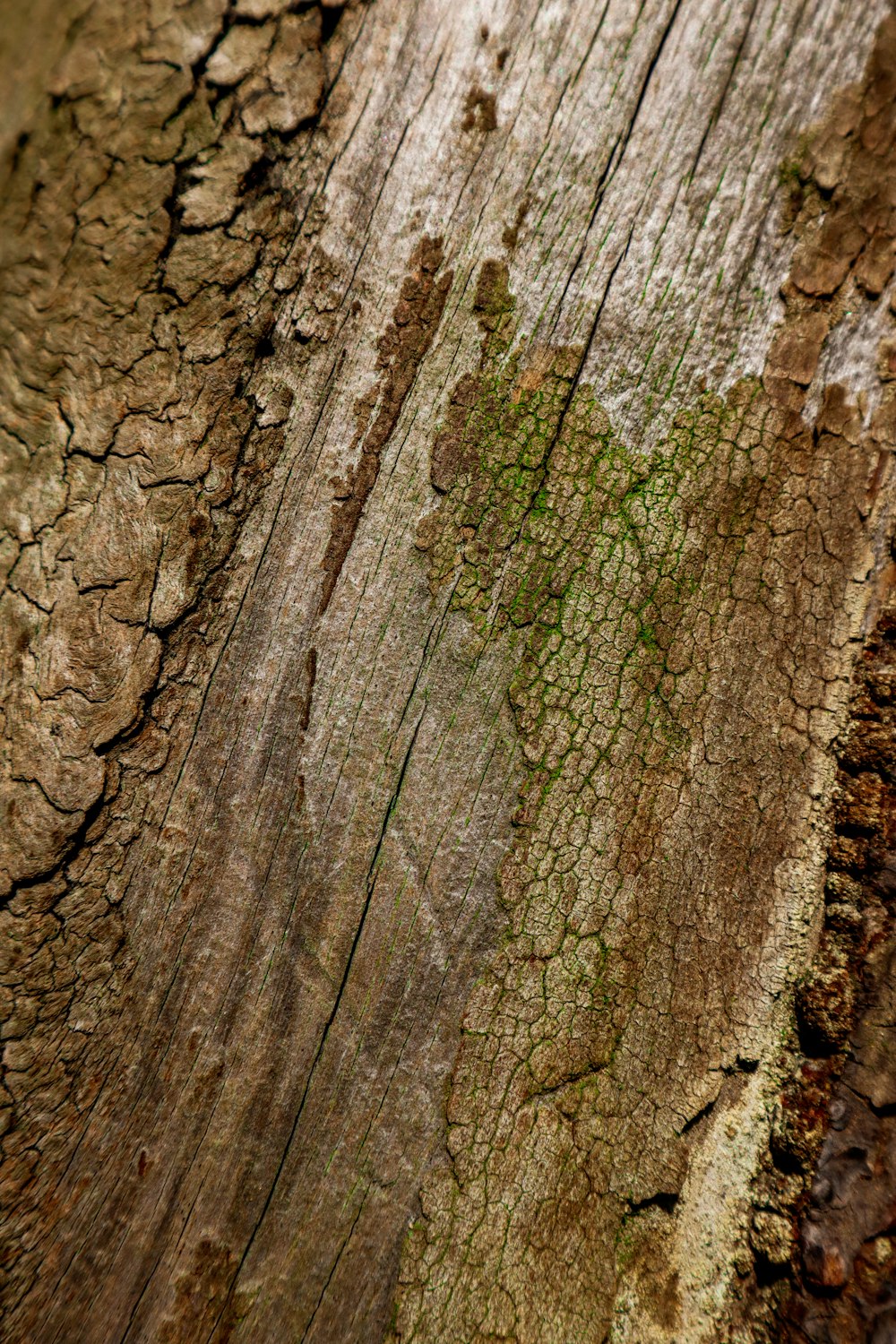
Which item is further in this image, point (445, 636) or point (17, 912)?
point (445, 636)

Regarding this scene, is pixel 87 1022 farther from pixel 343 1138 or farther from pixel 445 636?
pixel 445 636

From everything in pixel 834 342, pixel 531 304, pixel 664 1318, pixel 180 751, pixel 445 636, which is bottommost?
pixel 664 1318

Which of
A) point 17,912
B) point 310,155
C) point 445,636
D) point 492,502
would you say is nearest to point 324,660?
point 445,636

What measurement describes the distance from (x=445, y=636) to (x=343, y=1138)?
0.98m

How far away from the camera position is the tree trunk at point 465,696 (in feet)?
4.05

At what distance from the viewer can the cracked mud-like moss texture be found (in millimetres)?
1302

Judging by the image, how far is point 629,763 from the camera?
52.8 inches

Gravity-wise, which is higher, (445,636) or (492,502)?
(492,502)

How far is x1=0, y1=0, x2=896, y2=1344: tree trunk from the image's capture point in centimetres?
123

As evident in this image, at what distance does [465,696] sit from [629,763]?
0.34 m

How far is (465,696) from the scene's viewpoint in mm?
1340

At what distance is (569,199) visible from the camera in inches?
50.4

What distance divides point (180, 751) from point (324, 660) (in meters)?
0.32

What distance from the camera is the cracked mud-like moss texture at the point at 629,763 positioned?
51.3 inches
